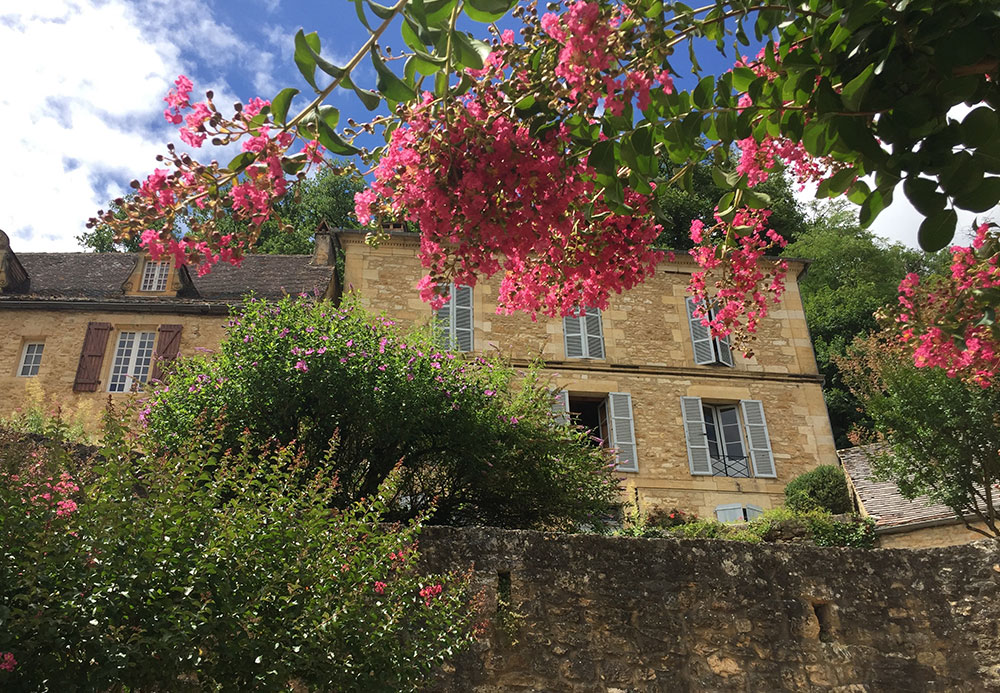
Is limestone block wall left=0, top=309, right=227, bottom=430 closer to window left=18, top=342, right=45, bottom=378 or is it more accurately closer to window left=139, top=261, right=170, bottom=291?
window left=18, top=342, right=45, bottom=378

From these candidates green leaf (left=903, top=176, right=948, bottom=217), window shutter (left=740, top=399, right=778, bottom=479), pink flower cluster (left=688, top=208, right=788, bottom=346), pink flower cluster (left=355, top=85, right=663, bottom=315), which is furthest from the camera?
window shutter (left=740, top=399, right=778, bottom=479)

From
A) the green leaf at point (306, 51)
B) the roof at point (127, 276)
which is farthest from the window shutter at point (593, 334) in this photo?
the green leaf at point (306, 51)

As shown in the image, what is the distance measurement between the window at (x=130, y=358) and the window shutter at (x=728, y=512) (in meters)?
9.52

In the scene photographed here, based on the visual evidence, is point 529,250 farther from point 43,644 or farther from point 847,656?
point 847,656

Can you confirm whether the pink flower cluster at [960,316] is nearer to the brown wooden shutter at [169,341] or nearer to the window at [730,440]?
the window at [730,440]

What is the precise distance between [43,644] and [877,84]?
11.6 feet

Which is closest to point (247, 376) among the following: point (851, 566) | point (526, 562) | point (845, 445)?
point (526, 562)

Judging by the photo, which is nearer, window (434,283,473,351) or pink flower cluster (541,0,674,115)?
pink flower cluster (541,0,674,115)

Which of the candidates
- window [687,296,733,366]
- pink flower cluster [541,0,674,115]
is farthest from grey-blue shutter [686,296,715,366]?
pink flower cluster [541,0,674,115]

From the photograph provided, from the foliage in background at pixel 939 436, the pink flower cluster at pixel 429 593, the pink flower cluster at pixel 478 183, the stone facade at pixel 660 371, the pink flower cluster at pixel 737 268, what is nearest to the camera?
the pink flower cluster at pixel 478 183

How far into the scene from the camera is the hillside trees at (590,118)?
229 centimetres

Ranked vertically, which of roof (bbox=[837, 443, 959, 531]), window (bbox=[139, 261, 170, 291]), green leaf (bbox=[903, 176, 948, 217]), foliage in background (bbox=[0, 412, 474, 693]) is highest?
window (bbox=[139, 261, 170, 291])

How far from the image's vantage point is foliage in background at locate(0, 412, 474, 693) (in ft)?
11.1

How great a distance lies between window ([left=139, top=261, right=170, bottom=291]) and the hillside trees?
13.0 metres
